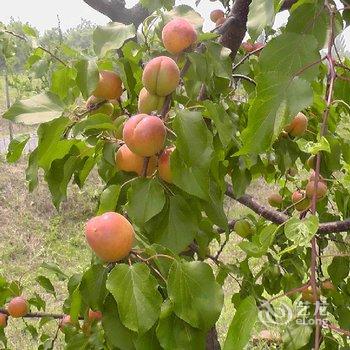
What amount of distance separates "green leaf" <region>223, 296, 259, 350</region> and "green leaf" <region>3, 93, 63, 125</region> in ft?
1.19

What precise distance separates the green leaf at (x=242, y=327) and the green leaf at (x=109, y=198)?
0.65 feet

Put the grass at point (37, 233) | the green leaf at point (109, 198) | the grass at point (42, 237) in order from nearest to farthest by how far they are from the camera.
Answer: the green leaf at point (109, 198) → the grass at point (42, 237) → the grass at point (37, 233)

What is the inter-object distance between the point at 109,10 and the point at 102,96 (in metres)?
1.29

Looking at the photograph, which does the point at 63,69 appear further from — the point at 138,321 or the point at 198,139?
the point at 138,321

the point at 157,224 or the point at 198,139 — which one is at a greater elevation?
the point at 198,139

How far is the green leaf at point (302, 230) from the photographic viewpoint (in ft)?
1.70

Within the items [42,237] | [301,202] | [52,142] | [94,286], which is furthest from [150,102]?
[42,237]

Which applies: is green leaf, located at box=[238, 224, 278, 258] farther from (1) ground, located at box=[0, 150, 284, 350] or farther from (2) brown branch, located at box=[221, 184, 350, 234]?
(1) ground, located at box=[0, 150, 284, 350]

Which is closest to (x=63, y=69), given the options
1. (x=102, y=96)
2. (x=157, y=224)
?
(x=102, y=96)

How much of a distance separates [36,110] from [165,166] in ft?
0.71

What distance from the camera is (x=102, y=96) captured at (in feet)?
2.38

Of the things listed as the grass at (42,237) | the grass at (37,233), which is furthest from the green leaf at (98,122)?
the grass at (37,233)

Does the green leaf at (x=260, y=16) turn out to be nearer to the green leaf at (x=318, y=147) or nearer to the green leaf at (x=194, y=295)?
the green leaf at (x=318, y=147)

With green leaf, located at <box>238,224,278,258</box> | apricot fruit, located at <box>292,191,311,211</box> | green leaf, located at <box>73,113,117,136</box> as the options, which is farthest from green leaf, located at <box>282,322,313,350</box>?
green leaf, located at <box>73,113,117,136</box>
